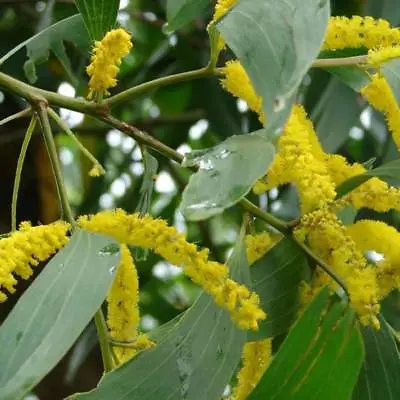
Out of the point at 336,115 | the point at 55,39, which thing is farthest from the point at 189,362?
the point at 336,115

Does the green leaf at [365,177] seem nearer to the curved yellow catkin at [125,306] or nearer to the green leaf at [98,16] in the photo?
the curved yellow catkin at [125,306]

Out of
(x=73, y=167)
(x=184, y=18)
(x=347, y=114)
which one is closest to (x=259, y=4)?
(x=184, y=18)

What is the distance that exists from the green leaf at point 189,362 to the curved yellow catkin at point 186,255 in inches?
2.7

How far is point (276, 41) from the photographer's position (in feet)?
2.40

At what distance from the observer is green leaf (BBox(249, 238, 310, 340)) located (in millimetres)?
917

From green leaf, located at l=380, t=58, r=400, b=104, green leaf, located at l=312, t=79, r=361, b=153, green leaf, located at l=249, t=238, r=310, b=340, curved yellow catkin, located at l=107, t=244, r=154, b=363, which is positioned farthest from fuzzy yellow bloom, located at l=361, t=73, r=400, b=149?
green leaf, located at l=312, t=79, r=361, b=153

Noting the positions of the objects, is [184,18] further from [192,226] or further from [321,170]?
[192,226]

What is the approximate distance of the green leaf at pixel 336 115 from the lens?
1651 millimetres

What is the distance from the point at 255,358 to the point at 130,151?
1541 mm

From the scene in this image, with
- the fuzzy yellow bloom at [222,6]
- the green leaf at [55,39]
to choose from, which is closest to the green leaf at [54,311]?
the fuzzy yellow bloom at [222,6]

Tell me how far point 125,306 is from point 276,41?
30 centimetres

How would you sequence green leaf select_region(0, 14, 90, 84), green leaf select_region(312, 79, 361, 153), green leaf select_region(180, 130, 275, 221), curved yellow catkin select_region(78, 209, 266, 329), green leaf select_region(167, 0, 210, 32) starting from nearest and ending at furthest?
green leaf select_region(180, 130, 275, 221)
curved yellow catkin select_region(78, 209, 266, 329)
green leaf select_region(167, 0, 210, 32)
green leaf select_region(0, 14, 90, 84)
green leaf select_region(312, 79, 361, 153)

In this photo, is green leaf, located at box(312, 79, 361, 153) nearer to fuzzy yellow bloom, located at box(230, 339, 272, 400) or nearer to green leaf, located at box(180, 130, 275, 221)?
fuzzy yellow bloom, located at box(230, 339, 272, 400)

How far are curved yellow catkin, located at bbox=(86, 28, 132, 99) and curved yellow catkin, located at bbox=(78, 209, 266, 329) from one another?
130 mm
